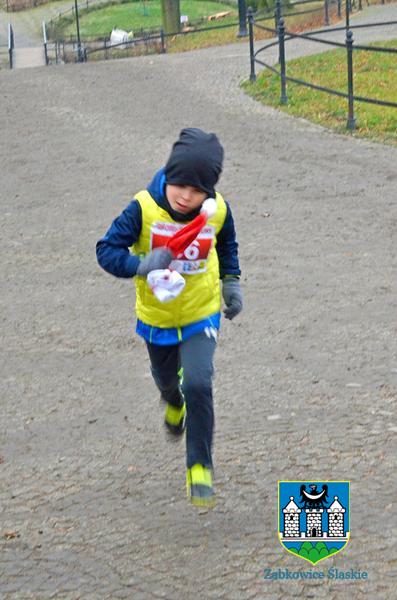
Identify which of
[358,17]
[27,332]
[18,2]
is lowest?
[18,2]

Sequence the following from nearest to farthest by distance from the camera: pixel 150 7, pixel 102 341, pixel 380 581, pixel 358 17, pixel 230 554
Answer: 1. pixel 380 581
2. pixel 230 554
3. pixel 102 341
4. pixel 358 17
5. pixel 150 7

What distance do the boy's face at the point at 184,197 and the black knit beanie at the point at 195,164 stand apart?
0.09 ft

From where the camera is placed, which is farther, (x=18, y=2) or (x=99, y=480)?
(x=18, y=2)

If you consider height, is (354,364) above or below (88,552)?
below

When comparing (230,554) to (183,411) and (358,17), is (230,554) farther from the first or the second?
(358,17)

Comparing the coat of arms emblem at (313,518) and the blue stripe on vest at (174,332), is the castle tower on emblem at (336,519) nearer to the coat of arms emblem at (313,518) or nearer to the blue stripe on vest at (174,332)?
the coat of arms emblem at (313,518)

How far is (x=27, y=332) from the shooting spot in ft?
24.5

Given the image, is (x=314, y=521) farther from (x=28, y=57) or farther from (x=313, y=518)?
(x=28, y=57)

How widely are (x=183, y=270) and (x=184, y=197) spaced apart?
0.29m

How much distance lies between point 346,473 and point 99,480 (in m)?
1.03

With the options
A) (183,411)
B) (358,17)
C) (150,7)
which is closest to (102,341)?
(183,411)

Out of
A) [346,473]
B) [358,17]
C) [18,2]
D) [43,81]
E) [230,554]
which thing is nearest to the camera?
[230,554]

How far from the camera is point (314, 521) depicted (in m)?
4.41

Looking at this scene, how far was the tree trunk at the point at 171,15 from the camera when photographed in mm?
35594
